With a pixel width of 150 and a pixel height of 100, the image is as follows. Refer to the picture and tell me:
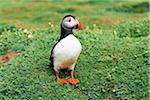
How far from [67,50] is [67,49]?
0.7 inches

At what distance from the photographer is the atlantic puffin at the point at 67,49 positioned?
8023mm

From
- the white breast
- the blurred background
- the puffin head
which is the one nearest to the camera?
the white breast

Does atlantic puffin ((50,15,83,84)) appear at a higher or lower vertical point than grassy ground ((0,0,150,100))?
higher

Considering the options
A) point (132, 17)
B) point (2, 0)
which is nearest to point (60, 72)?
point (132, 17)

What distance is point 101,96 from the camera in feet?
27.0

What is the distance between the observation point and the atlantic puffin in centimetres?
802

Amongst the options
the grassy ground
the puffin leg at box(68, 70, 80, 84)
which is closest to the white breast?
the puffin leg at box(68, 70, 80, 84)

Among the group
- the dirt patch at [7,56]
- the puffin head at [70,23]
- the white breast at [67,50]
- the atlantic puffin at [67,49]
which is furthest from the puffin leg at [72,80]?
the dirt patch at [7,56]

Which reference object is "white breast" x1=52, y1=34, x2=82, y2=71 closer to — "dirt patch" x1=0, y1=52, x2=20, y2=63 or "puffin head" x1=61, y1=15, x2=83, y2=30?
"puffin head" x1=61, y1=15, x2=83, y2=30

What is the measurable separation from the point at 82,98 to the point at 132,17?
9.99 m

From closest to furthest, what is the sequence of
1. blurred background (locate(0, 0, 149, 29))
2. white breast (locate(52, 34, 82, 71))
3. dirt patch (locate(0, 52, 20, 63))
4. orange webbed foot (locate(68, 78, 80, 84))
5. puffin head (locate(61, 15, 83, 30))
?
1. white breast (locate(52, 34, 82, 71))
2. puffin head (locate(61, 15, 83, 30))
3. orange webbed foot (locate(68, 78, 80, 84))
4. dirt patch (locate(0, 52, 20, 63))
5. blurred background (locate(0, 0, 149, 29))

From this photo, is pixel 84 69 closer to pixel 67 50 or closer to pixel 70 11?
pixel 67 50

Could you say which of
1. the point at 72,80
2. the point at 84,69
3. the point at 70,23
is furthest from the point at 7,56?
the point at 70,23

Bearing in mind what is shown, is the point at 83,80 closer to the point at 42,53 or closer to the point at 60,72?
the point at 60,72
